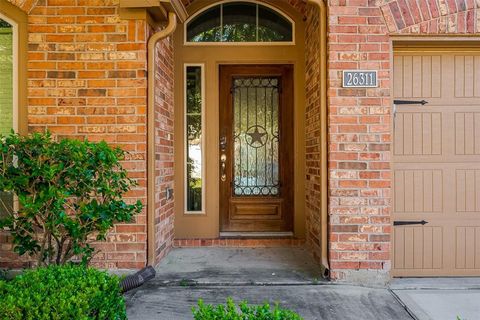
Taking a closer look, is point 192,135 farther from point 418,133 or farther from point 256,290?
point 418,133

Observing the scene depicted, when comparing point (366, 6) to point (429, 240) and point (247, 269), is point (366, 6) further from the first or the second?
point (247, 269)

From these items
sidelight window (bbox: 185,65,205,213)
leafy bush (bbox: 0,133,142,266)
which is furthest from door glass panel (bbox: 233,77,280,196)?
leafy bush (bbox: 0,133,142,266)

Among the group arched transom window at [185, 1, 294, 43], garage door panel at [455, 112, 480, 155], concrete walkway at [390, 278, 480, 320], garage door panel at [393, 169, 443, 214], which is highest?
arched transom window at [185, 1, 294, 43]

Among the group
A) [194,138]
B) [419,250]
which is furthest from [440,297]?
[194,138]

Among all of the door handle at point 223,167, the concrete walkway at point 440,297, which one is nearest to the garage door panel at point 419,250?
the concrete walkway at point 440,297

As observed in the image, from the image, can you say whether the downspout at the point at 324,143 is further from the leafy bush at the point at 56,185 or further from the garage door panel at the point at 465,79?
the leafy bush at the point at 56,185

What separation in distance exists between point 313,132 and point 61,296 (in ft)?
10.0

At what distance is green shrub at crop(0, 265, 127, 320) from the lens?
1.88m

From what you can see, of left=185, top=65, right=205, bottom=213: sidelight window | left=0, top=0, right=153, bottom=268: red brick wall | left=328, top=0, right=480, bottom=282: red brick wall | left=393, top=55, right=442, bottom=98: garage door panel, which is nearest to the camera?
left=328, top=0, right=480, bottom=282: red brick wall

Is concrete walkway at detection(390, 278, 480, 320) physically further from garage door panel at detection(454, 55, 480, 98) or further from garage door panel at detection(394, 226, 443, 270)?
garage door panel at detection(454, 55, 480, 98)

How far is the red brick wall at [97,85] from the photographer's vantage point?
3.64m

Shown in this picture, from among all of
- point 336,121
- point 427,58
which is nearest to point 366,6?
point 427,58

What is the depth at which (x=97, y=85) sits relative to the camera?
366 cm

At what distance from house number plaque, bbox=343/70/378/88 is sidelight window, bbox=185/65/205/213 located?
1.99m
